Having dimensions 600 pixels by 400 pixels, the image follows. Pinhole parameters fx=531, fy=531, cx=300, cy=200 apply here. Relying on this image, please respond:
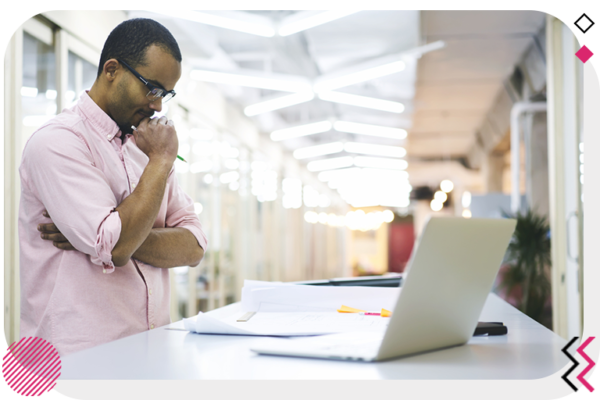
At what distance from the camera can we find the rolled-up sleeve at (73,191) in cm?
125

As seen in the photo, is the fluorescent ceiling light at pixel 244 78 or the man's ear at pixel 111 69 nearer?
the man's ear at pixel 111 69

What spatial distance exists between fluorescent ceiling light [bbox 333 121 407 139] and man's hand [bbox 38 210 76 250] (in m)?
6.96

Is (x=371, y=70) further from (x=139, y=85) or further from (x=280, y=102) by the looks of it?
(x=139, y=85)

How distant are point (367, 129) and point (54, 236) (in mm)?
7782

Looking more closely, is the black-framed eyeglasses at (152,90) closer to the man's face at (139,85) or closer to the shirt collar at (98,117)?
the man's face at (139,85)

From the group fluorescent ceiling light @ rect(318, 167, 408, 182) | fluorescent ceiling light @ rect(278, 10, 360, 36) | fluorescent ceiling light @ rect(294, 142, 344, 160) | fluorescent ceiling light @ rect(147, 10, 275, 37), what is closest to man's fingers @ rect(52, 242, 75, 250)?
fluorescent ceiling light @ rect(147, 10, 275, 37)

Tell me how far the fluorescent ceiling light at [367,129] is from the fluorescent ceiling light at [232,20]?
14.0 feet

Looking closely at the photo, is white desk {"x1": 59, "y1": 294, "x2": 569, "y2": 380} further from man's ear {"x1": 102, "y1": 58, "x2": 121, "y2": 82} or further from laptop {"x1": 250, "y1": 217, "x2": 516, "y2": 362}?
man's ear {"x1": 102, "y1": 58, "x2": 121, "y2": 82}

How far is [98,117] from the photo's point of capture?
148 cm

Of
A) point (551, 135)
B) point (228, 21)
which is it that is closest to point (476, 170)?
point (551, 135)

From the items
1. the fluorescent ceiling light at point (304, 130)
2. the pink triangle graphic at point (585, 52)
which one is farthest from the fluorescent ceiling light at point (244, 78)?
the pink triangle graphic at point (585, 52)

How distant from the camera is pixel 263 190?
1017cm

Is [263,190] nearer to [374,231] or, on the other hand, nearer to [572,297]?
[572,297]

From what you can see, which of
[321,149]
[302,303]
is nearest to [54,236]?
[302,303]
